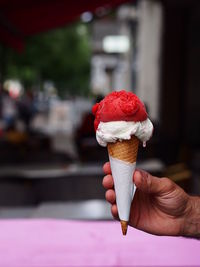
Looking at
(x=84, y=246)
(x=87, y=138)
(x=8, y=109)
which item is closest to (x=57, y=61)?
(x=8, y=109)

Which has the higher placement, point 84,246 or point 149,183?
point 149,183

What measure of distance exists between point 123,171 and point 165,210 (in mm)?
275

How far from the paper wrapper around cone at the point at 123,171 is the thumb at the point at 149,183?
0.02 metres

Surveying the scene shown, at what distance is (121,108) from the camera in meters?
1.33

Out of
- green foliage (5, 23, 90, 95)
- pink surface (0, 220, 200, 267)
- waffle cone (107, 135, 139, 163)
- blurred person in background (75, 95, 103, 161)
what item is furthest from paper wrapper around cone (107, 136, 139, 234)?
green foliage (5, 23, 90, 95)

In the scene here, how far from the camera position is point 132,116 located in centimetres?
135

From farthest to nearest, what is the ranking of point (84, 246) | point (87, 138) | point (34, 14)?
1. point (87, 138)
2. point (34, 14)
3. point (84, 246)

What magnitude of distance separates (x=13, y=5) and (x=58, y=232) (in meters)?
4.07

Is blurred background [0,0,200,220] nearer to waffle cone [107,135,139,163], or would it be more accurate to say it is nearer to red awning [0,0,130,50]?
red awning [0,0,130,50]

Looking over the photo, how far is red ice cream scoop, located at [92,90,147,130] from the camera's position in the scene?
133 cm

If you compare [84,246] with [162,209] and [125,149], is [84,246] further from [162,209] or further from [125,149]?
Answer: [125,149]

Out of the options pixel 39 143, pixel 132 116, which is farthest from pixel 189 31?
pixel 132 116

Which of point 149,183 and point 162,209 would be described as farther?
point 162,209

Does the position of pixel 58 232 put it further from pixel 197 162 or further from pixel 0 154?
pixel 197 162
